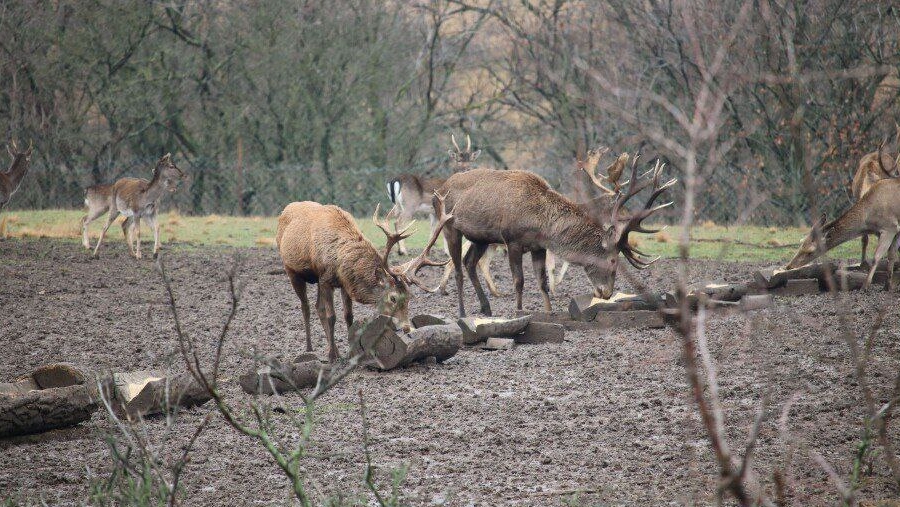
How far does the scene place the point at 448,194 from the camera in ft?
37.9

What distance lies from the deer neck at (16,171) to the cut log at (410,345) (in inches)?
498

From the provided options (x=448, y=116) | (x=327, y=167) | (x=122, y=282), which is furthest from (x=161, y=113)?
(x=122, y=282)

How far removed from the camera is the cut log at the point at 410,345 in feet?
26.7

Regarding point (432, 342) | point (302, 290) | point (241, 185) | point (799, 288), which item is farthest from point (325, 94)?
point (432, 342)

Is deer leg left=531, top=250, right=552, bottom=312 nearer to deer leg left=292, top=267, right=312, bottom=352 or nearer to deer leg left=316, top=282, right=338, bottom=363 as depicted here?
deer leg left=292, top=267, right=312, bottom=352

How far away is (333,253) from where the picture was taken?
8648 millimetres

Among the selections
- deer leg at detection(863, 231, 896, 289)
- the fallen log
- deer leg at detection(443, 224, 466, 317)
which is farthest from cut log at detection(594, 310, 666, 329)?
the fallen log

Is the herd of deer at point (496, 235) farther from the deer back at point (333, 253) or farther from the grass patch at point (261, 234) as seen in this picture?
the grass patch at point (261, 234)

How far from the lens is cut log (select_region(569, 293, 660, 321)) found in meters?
10.2

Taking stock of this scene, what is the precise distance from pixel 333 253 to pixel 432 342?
1.14 meters

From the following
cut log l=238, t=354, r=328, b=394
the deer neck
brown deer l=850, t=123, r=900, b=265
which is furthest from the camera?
the deer neck

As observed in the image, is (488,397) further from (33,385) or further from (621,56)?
(621,56)

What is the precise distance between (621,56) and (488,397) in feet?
60.0

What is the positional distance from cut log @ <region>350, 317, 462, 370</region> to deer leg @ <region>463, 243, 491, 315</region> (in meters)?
2.82
